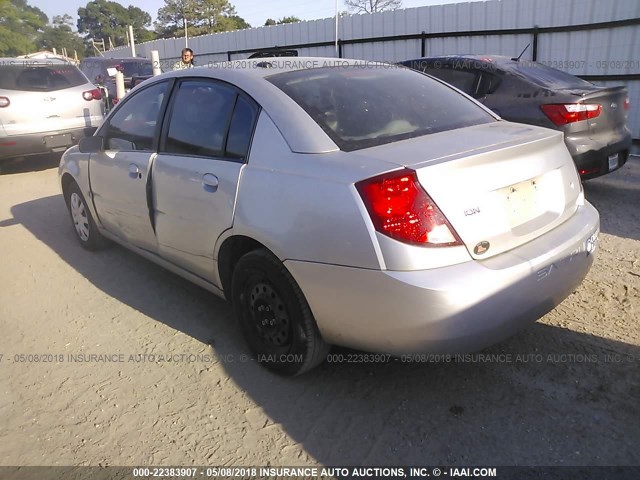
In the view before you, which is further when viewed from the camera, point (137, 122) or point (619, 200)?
point (619, 200)

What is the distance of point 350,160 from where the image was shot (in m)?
2.46

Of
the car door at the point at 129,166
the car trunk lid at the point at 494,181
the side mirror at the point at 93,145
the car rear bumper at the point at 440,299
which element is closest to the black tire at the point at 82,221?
the car door at the point at 129,166

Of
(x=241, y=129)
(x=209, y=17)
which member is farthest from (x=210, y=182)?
(x=209, y=17)

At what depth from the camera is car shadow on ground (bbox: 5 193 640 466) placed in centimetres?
238

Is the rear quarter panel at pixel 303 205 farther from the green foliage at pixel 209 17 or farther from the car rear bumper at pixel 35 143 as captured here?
the green foliage at pixel 209 17

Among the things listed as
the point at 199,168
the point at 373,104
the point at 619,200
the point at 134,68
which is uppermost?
the point at 134,68

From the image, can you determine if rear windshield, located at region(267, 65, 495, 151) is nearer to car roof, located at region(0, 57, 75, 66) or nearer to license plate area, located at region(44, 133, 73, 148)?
license plate area, located at region(44, 133, 73, 148)

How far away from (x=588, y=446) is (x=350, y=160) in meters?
1.61

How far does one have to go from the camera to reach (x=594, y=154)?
550 centimetres

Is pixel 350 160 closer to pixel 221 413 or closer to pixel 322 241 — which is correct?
pixel 322 241

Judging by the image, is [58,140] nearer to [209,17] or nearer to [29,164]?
[29,164]

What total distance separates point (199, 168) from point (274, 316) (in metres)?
0.98

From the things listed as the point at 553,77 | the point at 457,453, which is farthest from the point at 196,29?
the point at 457,453

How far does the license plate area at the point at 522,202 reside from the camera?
2.50m
